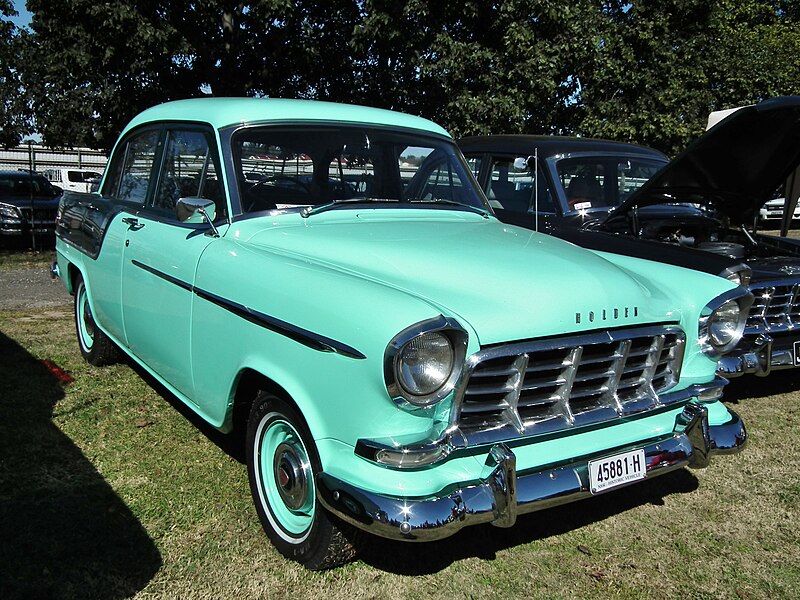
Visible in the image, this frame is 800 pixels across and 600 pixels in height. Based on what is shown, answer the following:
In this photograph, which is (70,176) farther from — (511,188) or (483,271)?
(483,271)

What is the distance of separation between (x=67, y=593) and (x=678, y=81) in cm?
1562

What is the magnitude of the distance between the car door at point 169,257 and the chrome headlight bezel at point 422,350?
4.73ft

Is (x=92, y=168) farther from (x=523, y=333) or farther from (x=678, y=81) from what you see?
(x=523, y=333)

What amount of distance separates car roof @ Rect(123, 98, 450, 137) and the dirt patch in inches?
178

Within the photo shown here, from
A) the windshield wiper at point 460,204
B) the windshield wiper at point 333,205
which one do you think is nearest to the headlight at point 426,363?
the windshield wiper at point 333,205

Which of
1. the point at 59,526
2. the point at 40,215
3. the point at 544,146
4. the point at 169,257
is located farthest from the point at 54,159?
the point at 59,526

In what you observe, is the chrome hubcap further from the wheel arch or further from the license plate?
the license plate

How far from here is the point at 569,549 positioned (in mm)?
3098

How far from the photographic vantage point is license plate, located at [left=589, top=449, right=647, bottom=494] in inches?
105

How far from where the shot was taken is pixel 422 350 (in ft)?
7.84

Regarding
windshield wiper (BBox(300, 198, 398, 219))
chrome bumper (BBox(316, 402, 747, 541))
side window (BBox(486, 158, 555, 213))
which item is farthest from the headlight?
side window (BBox(486, 158, 555, 213))

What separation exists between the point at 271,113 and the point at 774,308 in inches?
145

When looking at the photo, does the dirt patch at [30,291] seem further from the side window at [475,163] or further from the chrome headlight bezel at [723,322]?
the chrome headlight bezel at [723,322]

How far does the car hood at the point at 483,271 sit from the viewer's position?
2.60 m
